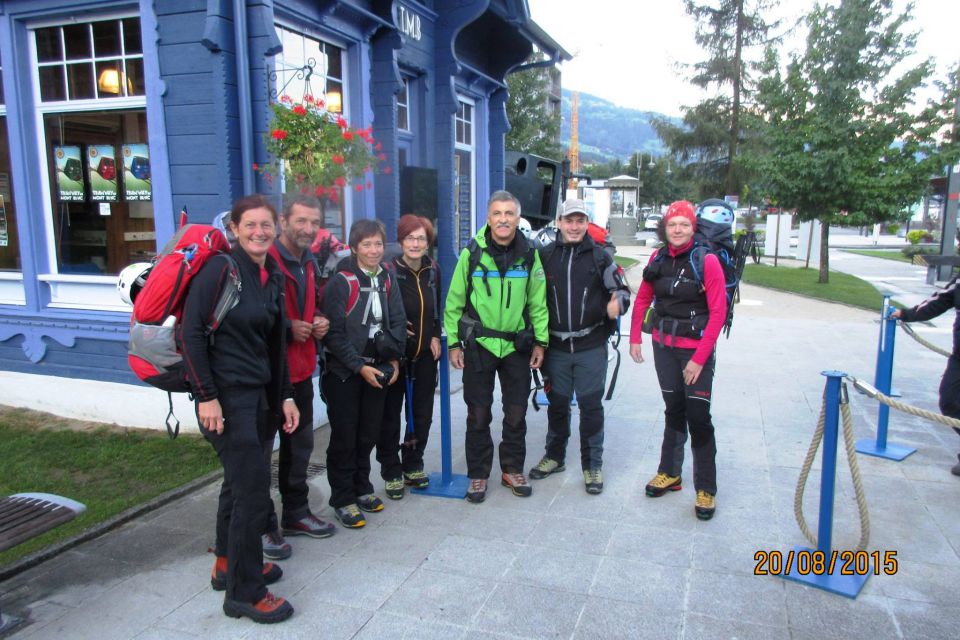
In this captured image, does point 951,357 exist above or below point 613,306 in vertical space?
below

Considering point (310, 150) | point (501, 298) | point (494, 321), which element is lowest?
point (494, 321)

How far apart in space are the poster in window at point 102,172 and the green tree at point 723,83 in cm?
2900

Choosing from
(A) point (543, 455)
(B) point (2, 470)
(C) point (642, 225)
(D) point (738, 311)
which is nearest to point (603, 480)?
(A) point (543, 455)

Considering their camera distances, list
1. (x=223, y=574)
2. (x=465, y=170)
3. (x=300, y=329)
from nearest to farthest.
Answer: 1. (x=223, y=574)
2. (x=300, y=329)
3. (x=465, y=170)

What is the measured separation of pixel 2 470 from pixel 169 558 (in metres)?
2.26

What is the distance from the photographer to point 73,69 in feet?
19.1

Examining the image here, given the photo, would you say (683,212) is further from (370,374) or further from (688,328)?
(370,374)

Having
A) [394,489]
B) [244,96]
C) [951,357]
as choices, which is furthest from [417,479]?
[951,357]

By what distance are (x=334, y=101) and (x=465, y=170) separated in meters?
3.61

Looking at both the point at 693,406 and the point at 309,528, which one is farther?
the point at 693,406

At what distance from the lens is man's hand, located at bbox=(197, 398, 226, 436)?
2.89 metres

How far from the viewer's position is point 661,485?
176 inches

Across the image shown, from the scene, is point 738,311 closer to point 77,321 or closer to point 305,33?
point 305,33
